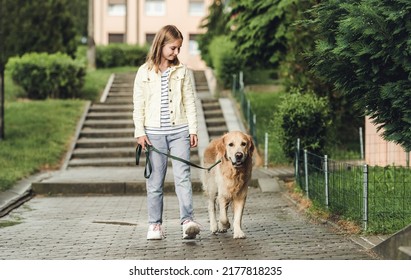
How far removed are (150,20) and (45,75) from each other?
3797 cm

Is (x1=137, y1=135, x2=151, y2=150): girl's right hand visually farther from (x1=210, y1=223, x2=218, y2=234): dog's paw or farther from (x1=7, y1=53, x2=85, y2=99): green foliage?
(x1=7, y1=53, x2=85, y2=99): green foliage

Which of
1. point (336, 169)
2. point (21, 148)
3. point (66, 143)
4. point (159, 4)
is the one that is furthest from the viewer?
point (159, 4)

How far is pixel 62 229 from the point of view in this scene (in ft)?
39.3

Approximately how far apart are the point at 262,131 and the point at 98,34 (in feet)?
152

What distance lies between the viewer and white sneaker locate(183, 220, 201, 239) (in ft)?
34.4

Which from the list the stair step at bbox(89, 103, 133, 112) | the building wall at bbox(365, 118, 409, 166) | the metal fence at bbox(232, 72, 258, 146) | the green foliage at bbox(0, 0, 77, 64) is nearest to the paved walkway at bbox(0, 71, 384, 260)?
the building wall at bbox(365, 118, 409, 166)

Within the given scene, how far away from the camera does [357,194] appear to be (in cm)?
1195

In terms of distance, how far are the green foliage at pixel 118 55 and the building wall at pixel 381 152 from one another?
24736 mm

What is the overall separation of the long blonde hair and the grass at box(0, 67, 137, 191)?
6479 mm

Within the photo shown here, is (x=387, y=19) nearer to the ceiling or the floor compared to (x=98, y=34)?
nearer to the floor

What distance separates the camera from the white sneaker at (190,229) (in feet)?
34.4

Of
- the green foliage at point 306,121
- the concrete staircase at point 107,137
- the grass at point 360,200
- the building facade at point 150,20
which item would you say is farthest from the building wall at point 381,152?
the building facade at point 150,20

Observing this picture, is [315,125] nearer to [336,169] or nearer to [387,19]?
[336,169]
